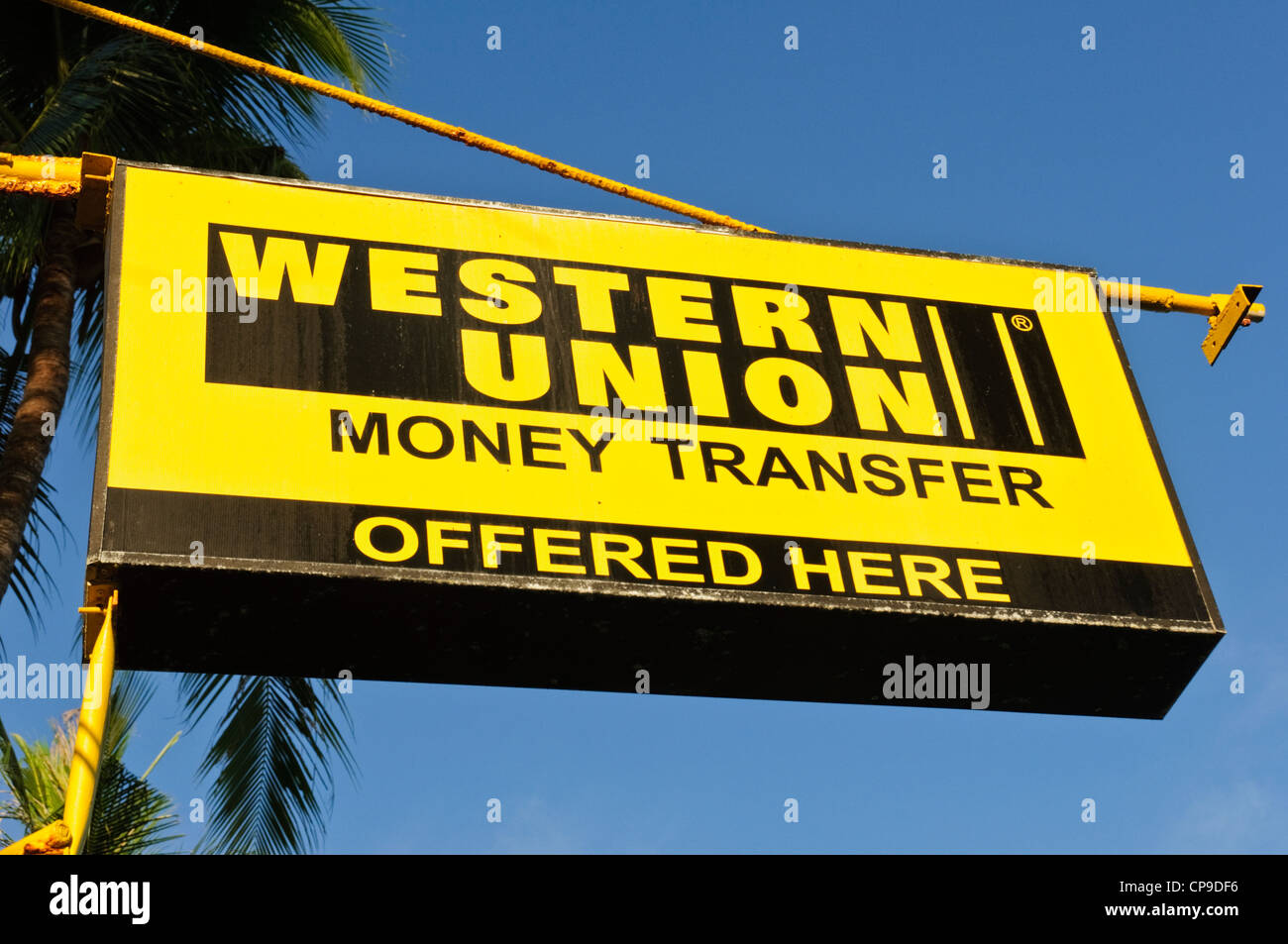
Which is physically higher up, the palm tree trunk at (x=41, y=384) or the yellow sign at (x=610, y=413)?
the palm tree trunk at (x=41, y=384)

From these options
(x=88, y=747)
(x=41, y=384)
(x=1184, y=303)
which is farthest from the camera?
(x=41, y=384)

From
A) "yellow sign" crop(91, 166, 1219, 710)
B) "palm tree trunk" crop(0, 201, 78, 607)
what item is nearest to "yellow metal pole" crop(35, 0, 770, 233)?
"yellow sign" crop(91, 166, 1219, 710)

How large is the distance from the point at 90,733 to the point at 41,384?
704cm

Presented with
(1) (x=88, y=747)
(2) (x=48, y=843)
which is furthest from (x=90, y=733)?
(2) (x=48, y=843)

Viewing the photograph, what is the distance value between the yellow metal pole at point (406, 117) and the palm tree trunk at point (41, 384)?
344 cm

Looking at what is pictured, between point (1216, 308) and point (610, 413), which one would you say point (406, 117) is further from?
point (1216, 308)

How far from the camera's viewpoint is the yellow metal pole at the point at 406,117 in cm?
945

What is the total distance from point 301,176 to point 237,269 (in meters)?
8.57

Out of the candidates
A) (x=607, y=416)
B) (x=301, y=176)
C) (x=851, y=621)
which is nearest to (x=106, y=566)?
(x=607, y=416)

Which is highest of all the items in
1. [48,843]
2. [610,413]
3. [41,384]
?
[41,384]

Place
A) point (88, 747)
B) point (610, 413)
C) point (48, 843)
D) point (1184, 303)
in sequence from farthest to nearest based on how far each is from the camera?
point (1184, 303)
point (610, 413)
point (88, 747)
point (48, 843)

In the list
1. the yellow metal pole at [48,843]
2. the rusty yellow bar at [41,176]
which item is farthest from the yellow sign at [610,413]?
the yellow metal pole at [48,843]

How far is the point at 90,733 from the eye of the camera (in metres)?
6.43

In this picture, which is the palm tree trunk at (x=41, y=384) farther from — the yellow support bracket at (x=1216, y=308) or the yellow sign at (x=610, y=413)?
the yellow support bracket at (x=1216, y=308)
